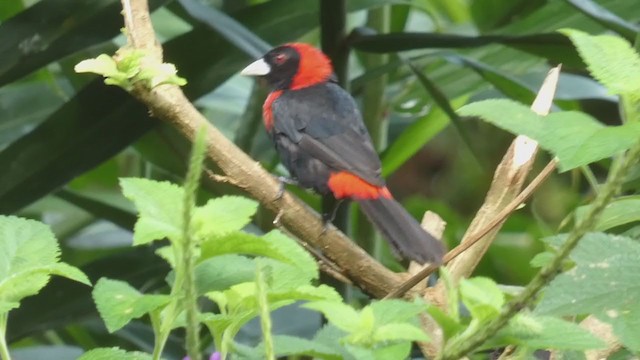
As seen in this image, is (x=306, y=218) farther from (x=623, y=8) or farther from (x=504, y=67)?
(x=504, y=67)

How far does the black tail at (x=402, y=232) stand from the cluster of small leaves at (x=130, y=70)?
0.28 metres

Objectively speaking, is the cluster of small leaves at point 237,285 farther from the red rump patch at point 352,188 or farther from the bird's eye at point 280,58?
the bird's eye at point 280,58

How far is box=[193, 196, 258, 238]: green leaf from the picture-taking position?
1.85 ft

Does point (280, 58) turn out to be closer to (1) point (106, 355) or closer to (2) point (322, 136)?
(2) point (322, 136)

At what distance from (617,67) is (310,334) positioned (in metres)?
1.18

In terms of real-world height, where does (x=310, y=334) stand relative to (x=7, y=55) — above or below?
below

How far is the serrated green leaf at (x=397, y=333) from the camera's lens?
1.81 ft

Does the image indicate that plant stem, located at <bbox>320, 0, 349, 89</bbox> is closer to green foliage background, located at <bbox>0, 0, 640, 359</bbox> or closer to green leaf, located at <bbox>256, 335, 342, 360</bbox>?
green foliage background, located at <bbox>0, 0, 640, 359</bbox>

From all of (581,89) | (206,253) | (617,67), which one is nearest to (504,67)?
(581,89)

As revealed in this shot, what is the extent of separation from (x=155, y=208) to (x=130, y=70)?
11.6 inches

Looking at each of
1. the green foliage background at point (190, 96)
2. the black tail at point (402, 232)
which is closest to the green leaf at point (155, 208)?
the black tail at point (402, 232)

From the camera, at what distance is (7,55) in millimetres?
1505

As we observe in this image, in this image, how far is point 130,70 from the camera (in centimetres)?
83

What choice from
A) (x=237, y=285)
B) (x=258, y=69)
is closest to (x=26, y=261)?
(x=237, y=285)
